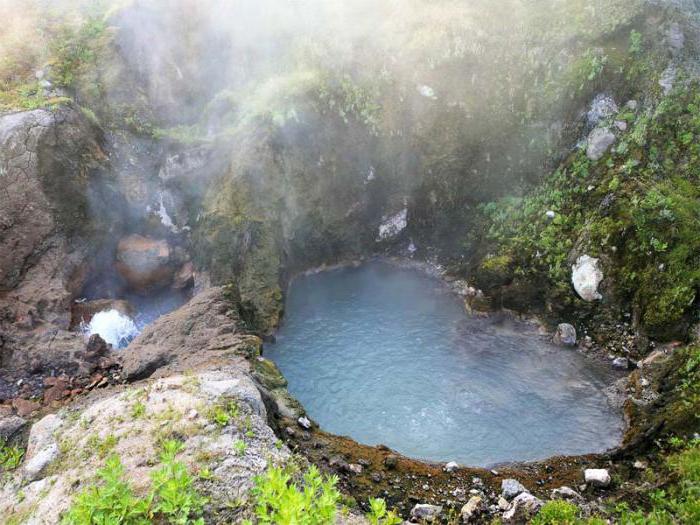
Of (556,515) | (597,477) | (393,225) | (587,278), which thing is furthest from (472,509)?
(393,225)

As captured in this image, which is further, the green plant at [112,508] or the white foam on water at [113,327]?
the white foam on water at [113,327]

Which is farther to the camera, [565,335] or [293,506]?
[565,335]

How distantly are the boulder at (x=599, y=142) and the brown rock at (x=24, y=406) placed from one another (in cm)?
2799

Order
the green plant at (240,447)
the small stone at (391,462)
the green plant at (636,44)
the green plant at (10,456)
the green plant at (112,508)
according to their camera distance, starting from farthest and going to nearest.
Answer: the green plant at (636,44) < the small stone at (391,462) < the green plant at (10,456) < the green plant at (240,447) < the green plant at (112,508)

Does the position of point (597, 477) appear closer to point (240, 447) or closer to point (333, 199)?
point (240, 447)

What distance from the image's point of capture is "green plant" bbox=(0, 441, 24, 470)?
13329 millimetres

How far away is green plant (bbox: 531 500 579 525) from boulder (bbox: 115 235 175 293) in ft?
72.9

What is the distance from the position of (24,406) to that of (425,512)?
13996mm

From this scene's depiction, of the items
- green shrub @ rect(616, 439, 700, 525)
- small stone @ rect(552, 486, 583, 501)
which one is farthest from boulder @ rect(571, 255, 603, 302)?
small stone @ rect(552, 486, 583, 501)

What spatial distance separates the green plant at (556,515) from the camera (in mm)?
11641

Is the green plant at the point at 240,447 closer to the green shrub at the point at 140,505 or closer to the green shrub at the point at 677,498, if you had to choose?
the green shrub at the point at 140,505

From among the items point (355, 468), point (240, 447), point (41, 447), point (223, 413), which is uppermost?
point (240, 447)

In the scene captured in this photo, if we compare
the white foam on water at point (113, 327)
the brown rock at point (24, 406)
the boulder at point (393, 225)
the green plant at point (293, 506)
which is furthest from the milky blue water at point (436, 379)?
the green plant at point (293, 506)

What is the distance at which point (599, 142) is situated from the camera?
25.9m
